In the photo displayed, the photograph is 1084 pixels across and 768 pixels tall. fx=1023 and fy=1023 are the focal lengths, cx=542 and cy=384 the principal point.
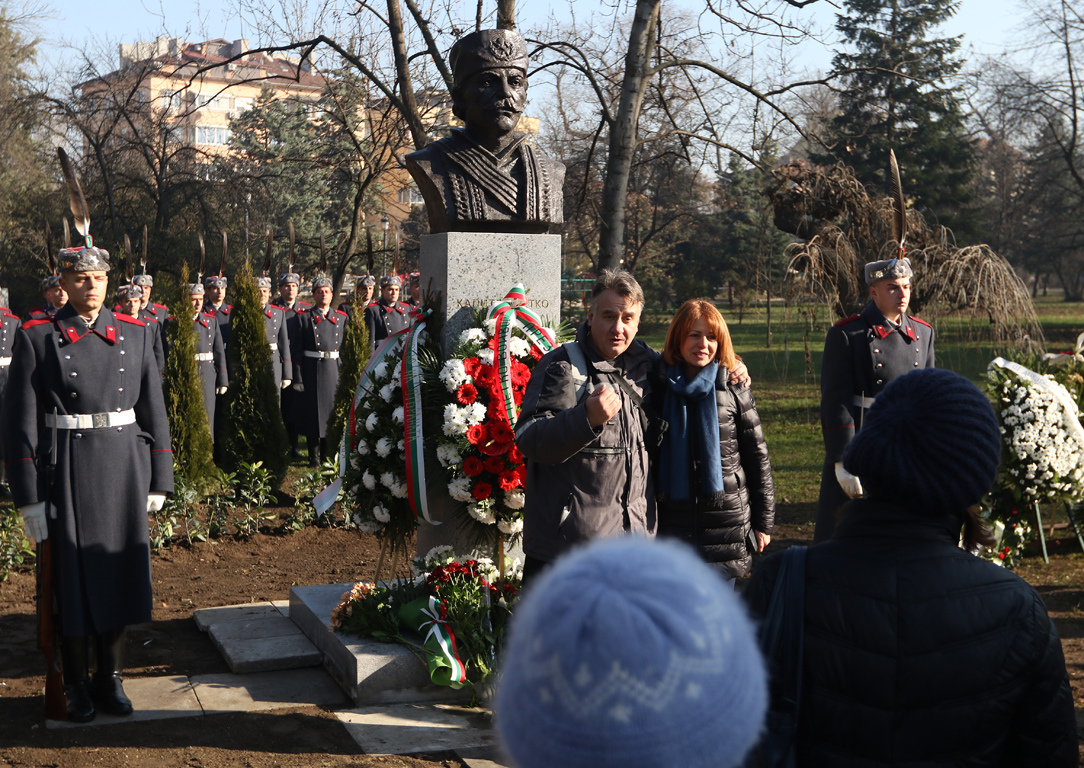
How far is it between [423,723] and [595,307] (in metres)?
1.94

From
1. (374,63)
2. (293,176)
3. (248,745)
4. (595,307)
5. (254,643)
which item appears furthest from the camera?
(293,176)

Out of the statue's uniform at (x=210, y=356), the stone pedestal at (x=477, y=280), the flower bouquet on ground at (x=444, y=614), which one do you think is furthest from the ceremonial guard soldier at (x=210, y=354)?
the flower bouquet on ground at (x=444, y=614)

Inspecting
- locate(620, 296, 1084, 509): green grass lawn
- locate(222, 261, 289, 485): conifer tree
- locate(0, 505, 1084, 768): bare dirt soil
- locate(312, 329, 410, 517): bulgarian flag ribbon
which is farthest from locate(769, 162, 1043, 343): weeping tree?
locate(222, 261, 289, 485): conifer tree

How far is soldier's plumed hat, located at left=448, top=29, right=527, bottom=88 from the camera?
17.1 ft

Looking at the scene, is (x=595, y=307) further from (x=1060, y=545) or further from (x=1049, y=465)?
(x=1060, y=545)

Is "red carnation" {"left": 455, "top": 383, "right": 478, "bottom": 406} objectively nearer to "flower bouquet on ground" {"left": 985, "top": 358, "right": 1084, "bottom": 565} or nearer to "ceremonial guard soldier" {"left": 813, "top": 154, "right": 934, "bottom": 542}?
"ceremonial guard soldier" {"left": 813, "top": 154, "right": 934, "bottom": 542}

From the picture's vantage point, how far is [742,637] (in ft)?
3.13

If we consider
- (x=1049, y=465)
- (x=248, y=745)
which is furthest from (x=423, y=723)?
Result: (x=1049, y=465)

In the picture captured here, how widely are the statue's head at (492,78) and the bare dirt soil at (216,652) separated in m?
3.03

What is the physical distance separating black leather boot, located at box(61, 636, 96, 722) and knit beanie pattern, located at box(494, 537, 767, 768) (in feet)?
13.1

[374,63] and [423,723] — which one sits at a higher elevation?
[374,63]

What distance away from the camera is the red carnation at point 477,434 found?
4.81m

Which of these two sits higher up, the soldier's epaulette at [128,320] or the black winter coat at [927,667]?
the soldier's epaulette at [128,320]

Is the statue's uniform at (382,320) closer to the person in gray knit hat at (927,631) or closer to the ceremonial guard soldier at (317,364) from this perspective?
the ceremonial guard soldier at (317,364)
